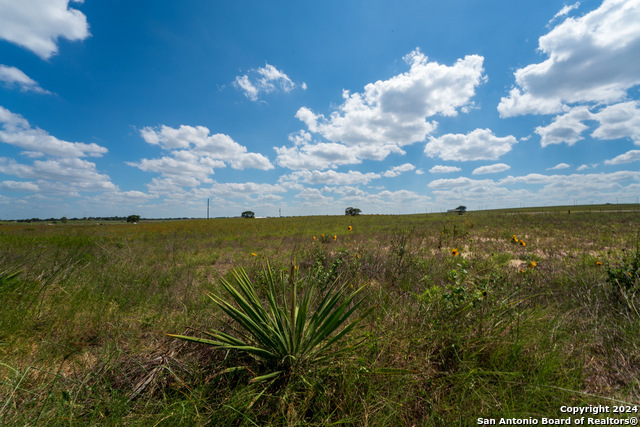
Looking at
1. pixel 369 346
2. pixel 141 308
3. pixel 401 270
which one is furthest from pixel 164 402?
pixel 401 270

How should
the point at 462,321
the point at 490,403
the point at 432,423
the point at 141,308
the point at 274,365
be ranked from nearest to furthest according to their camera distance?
the point at 432,423 < the point at 490,403 < the point at 274,365 < the point at 462,321 < the point at 141,308

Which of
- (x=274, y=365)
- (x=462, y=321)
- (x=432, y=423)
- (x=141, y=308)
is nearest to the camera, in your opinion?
(x=432, y=423)

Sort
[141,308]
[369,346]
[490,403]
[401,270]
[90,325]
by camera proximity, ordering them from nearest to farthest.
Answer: [490,403] → [369,346] → [90,325] → [141,308] → [401,270]

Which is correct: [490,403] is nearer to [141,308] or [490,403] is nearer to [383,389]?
[383,389]

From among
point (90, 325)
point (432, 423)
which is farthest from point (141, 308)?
point (432, 423)

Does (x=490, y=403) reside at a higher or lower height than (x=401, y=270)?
lower

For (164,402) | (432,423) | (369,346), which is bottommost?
(432,423)

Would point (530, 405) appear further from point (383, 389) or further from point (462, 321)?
point (383, 389)

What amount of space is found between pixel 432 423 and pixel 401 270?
298cm

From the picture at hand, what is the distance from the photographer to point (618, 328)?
7.82ft

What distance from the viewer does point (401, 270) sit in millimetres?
4250

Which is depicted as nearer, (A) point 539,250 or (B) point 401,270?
(B) point 401,270

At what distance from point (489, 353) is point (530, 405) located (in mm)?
418

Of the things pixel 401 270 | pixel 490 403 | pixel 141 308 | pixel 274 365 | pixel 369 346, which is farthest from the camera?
pixel 401 270
